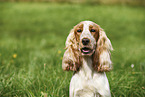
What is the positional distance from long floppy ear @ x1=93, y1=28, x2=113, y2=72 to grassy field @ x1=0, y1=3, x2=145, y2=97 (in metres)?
0.65

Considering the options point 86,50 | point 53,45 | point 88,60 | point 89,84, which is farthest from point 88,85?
point 53,45

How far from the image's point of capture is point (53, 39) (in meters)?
8.26

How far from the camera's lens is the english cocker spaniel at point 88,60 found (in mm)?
2453

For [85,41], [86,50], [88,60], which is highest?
[85,41]

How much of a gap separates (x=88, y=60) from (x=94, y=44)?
0.24 meters

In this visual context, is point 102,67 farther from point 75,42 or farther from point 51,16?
point 51,16

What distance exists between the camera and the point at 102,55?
2.60 metres

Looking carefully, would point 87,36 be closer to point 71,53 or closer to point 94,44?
point 94,44

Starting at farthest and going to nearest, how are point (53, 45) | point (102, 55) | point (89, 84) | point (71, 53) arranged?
1. point (53, 45)
2. point (71, 53)
3. point (102, 55)
4. point (89, 84)

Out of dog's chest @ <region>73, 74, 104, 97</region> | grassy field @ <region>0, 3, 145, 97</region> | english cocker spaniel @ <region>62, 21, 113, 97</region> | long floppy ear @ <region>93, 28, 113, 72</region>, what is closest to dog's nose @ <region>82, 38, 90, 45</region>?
english cocker spaniel @ <region>62, 21, 113, 97</region>

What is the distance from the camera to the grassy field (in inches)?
126

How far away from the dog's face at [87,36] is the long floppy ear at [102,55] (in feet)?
0.23

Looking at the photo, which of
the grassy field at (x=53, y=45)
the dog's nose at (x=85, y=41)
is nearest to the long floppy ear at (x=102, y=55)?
the dog's nose at (x=85, y=41)

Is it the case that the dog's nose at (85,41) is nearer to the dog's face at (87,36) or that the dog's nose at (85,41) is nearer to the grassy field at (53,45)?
the dog's face at (87,36)
